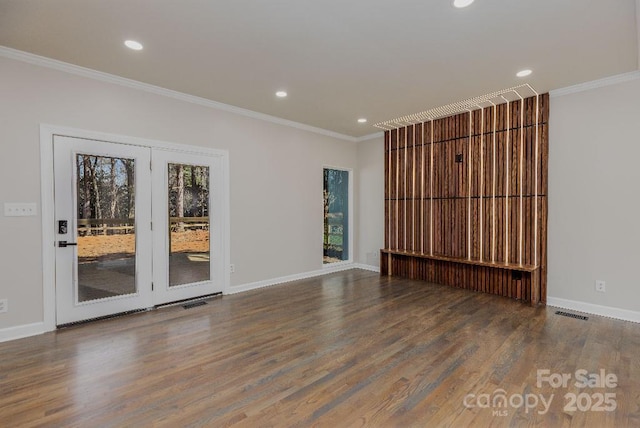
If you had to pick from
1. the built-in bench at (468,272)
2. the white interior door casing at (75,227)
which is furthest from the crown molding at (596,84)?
the white interior door casing at (75,227)

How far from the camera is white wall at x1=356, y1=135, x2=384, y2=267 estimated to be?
644cm

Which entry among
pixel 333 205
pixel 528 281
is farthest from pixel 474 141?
pixel 333 205

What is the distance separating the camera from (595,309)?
388 centimetres

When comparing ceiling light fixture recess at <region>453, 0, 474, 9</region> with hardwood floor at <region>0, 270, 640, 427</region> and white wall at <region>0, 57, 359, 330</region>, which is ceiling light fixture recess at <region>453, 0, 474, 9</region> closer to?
hardwood floor at <region>0, 270, 640, 427</region>

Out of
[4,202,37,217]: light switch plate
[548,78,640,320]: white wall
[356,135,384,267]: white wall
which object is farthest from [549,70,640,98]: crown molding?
[4,202,37,217]: light switch plate

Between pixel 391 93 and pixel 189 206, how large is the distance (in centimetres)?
319

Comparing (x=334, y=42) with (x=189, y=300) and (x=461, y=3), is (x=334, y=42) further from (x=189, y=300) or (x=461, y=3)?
(x=189, y=300)

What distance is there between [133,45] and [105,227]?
2.05m

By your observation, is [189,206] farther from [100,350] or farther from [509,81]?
[509,81]

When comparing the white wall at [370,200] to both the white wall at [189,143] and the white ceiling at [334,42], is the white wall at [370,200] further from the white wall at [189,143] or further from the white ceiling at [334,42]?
the white ceiling at [334,42]

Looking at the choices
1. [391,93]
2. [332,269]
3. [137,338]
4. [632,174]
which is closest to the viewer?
[137,338]

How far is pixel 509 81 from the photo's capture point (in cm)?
381

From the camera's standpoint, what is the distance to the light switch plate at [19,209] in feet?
10.1

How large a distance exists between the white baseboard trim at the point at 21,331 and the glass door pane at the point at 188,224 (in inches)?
53.5
